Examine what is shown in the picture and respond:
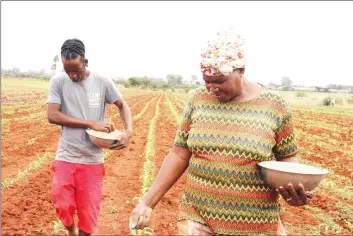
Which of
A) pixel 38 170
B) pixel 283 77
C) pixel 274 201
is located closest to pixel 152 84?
pixel 283 77

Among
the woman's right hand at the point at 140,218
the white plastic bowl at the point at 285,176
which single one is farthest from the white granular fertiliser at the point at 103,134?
the white plastic bowl at the point at 285,176

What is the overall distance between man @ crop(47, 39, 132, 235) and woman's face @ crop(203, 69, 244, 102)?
1527 millimetres

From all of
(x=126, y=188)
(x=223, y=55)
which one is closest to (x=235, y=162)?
(x=223, y=55)

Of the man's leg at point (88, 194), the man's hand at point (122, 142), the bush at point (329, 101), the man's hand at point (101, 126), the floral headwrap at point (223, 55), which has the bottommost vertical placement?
the bush at point (329, 101)

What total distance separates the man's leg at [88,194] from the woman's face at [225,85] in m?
1.72

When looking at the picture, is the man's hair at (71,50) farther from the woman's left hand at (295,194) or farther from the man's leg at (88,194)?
the woman's left hand at (295,194)

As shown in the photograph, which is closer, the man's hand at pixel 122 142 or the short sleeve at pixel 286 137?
the short sleeve at pixel 286 137

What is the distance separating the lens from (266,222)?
2.30 metres

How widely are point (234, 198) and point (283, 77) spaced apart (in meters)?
101

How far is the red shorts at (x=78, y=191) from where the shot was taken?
3547mm

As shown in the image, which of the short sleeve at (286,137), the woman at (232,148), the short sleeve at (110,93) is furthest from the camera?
the short sleeve at (110,93)

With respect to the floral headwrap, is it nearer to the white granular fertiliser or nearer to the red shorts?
the white granular fertiliser

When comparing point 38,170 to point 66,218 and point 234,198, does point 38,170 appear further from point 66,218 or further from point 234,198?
point 234,198

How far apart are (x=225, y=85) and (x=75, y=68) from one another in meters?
1.67
